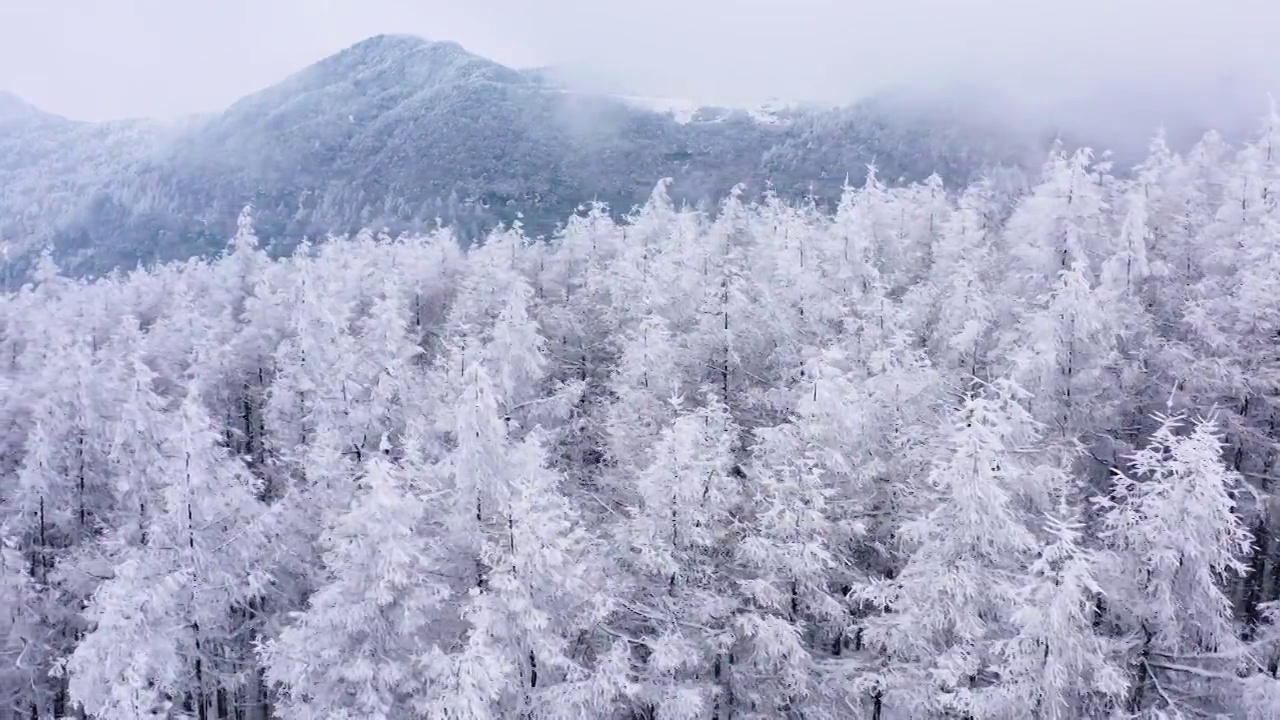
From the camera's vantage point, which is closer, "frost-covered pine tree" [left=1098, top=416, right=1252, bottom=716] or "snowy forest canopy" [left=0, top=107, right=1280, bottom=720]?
"frost-covered pine tree" [left=1098, top=416, right=1252, bottom=716]

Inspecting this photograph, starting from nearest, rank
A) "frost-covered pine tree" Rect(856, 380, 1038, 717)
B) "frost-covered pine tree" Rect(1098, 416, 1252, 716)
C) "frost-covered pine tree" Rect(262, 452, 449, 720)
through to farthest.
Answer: "frost-covered pine tree" Rect(1098, 416, 1252, 716) < "frost-covered pine tree" Rect(856, 380, 1038, 717) < "frost-covered pine tree" Rect(262, 452, 449, 720)

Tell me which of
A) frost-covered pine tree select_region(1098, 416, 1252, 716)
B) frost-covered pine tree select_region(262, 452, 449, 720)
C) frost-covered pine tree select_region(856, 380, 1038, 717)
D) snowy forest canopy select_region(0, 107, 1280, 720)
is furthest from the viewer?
frost-covered pine tree select_region(262, 452, 449, 720)

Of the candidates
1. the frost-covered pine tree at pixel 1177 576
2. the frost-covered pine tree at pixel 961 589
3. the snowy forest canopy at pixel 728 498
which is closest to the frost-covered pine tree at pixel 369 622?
the snowy forest canopy at pixel 728 498

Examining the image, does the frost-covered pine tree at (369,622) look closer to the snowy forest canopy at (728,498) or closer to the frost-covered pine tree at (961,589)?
the snowy forest canopy at (728,498)

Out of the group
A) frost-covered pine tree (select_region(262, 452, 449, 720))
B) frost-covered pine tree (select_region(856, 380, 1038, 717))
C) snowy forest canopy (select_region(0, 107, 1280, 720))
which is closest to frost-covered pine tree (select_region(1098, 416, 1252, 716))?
snowy forest canopy (select_region(0, 107, 1280, 720))

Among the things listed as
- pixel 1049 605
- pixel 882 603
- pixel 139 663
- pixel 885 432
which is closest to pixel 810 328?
pixel 885 432

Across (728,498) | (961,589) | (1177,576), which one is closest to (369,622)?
(728,498)

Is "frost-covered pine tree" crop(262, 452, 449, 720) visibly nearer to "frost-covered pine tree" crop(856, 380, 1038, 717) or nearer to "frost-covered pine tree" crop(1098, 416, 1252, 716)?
"frost-covered pine tree" crop(856, 380, 1038, 717)

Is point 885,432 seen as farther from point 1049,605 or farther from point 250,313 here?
point 250,313
